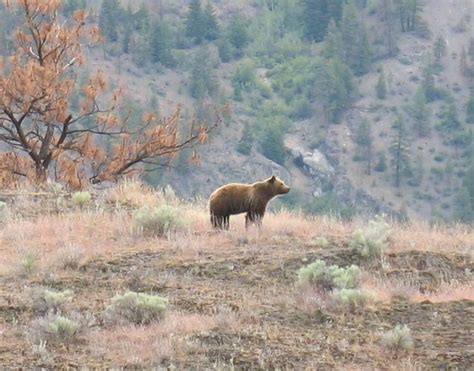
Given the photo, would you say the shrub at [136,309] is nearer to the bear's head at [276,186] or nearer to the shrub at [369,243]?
the shrub at [369,243]

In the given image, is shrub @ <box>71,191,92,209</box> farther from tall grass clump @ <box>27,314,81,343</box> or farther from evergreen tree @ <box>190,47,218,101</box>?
evergreen tree @ <box>190,47,218,101</box>

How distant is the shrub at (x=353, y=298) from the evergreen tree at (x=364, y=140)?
268ft

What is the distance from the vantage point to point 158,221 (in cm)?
1184

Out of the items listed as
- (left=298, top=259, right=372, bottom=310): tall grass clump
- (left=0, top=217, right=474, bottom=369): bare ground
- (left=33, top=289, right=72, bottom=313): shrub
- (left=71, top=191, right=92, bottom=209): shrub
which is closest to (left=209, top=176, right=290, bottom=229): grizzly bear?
(left=0, top=217, right=474, bottom=369): bare ground

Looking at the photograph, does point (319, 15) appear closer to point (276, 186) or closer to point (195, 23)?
point (195, 23)

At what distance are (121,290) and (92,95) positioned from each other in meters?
13.4

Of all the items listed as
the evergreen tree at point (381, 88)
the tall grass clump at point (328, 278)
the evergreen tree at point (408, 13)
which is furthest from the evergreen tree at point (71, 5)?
the tall grass clump at point (328, 278)

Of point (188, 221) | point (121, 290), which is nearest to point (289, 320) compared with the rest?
point (121, 290)

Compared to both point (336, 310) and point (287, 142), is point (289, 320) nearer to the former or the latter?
point (336, 310)

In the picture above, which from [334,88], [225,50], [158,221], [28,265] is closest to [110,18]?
[225,50]

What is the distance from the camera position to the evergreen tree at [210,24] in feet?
347

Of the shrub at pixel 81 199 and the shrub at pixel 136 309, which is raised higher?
the shrub at pixel 81 199

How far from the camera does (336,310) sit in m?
8.67

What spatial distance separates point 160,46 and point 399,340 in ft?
307
